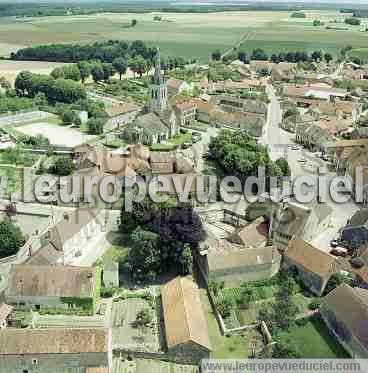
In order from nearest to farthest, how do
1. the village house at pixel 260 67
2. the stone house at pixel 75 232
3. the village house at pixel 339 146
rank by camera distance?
1. the stone house at pixel 75 232
2. the village house at pixel 339 146
3. the village house at pixel 260 67

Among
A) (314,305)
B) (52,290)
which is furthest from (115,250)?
(314,305)

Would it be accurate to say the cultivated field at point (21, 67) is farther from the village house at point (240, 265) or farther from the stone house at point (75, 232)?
the village house at point (240, 265)

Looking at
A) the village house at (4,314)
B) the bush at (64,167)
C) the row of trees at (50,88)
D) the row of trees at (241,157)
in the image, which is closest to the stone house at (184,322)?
the village house at (4,314)

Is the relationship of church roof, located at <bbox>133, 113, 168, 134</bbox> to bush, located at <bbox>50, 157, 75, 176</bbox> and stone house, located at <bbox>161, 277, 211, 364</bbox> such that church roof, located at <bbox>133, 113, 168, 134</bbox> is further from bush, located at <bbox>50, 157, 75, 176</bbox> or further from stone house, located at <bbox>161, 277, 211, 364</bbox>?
stone house, located at <bbox>161, 277, 211, 364</bbox>

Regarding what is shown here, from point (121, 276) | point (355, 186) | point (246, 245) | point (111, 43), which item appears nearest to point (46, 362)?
point (121, 276)

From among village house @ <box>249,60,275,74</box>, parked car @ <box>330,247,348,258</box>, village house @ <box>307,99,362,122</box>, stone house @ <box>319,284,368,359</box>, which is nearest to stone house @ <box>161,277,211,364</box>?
stone house @ <box>319,284,368,359</box>

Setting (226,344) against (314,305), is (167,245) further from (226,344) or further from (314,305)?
(314,305)
